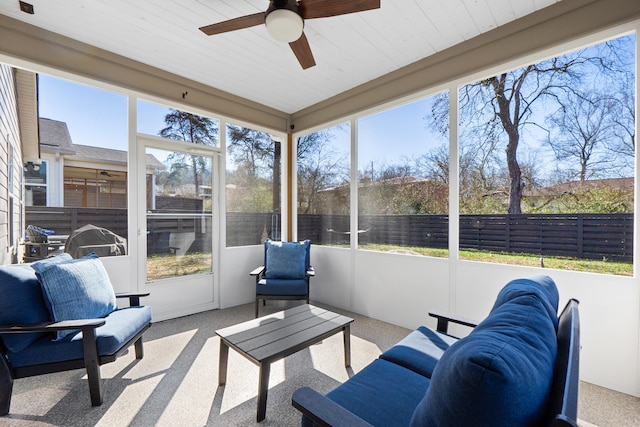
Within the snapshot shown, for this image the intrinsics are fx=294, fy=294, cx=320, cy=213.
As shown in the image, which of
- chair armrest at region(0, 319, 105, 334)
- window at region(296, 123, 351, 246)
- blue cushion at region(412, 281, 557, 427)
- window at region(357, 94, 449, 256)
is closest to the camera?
blue cushion at region(412, 281, 557, 427)

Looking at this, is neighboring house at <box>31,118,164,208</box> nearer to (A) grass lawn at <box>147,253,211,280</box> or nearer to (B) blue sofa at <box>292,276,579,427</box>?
(A) grass lawn at <box>147,253,211,280</box>

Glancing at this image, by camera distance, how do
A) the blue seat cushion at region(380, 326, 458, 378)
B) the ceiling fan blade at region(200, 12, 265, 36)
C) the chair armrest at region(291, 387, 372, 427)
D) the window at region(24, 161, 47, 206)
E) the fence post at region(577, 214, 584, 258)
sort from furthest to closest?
the window at region(24, 161, 47, 206), the fence post at region(577, 214, 584, 258), the ceiling fan blade at region(200, 12, 265, 36), the blue seat cushion at region(380, 326, 458, 378), the chair armrest at region(291, 387, 372, 427)

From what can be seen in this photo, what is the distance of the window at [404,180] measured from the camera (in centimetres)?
307

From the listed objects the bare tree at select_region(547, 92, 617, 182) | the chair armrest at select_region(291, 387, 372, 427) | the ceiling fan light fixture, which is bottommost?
the chair armrest at select_region(291, 387, 372, 427)

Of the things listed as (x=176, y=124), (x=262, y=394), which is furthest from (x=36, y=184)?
(x=262, y=394)

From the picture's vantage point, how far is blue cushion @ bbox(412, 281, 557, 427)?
Answer: 673 mm

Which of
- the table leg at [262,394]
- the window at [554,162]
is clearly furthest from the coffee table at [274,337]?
the window at [554,162]

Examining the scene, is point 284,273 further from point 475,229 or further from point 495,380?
point 495,380

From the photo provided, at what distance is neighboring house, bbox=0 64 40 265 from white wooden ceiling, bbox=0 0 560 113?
1.98 ft

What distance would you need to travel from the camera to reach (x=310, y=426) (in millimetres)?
1208

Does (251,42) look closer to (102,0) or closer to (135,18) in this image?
(135,18)

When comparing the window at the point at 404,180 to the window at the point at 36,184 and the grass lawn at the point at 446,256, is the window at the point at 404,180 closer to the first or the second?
the grass lawn at the point at 446,256

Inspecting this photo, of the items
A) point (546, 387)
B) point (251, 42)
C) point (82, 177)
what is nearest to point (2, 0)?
point (82, 177)

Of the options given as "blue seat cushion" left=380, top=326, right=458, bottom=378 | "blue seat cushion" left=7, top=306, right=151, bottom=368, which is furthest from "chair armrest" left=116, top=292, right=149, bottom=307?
"blue seat cushion" left=380, top=326, right=458, bottom=378
